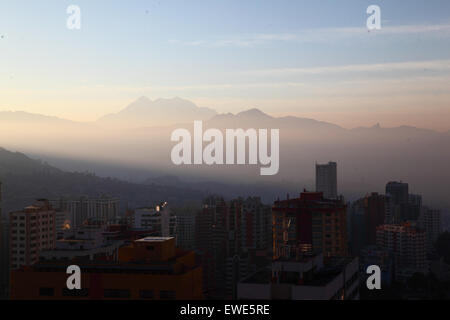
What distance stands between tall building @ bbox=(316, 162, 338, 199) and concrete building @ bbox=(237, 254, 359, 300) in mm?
33505

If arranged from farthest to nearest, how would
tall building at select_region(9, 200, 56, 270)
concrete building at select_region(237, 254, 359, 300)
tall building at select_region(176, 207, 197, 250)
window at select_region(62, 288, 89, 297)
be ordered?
tall building at select_region(176, 207, 197, 250), tall building at select_region(9, 200, 56, 270), window at select_region(62, 288, 89, 297), concrete building at select_region(237, 254, 359, 300)

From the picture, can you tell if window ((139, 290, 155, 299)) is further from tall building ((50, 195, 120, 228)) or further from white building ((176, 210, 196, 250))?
tall building ((50, 195, 120, 228))

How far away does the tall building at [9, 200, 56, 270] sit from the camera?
80.6 feet

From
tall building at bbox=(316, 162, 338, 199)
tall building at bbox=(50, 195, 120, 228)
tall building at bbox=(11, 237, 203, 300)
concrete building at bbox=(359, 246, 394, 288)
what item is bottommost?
concrete building at bbox=(359, 246, 394, 288)

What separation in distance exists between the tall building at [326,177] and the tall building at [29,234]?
23511 millimetres

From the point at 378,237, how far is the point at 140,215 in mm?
14843

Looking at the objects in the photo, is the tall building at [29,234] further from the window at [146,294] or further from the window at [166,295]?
the window at [166,295]

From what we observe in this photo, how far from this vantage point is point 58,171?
81.4 meters

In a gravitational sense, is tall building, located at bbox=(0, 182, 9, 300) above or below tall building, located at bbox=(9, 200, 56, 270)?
below

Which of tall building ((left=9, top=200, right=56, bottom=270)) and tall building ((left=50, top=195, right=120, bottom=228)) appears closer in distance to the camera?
tall building ((left=9, top=200, right=56, bottom=270))

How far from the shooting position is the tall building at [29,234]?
80.6 feet

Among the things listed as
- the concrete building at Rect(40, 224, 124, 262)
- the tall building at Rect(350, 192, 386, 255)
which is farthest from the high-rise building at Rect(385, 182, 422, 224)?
the concrete building at Rect(40, 224, 124, 262)

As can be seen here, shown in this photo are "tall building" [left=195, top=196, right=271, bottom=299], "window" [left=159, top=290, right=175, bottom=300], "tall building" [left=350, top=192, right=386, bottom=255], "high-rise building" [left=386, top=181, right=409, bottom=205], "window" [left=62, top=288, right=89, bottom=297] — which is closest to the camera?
"window" [left=159, top=290, right=175, bottom=300]

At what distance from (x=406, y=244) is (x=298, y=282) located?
2671cm
